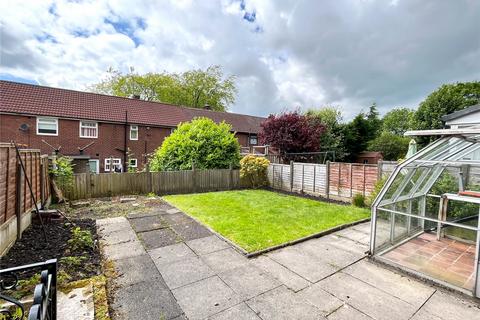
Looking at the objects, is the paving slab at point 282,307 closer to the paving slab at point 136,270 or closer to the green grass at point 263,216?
the green grass at point 263,216

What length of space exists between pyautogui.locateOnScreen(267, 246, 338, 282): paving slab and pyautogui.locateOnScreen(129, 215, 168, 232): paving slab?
3.29m

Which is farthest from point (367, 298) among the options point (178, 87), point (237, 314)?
point (178, 87)

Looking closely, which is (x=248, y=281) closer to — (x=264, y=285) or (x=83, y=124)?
(x=264, y=285)

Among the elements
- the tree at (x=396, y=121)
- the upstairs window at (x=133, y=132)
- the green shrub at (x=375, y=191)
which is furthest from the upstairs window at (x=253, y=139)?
the tree at (x=396, y=121)

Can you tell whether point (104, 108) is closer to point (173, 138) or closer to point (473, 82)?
point (173, 138)

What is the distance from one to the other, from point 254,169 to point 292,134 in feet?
15.9

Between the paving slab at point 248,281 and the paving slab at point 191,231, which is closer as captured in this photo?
the paving slab at point 248,281

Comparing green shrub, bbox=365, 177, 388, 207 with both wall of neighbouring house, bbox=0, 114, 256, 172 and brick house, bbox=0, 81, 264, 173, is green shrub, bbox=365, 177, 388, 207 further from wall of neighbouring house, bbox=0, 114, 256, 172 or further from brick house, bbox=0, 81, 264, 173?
brick house, bbox=0, 81, 264, 173

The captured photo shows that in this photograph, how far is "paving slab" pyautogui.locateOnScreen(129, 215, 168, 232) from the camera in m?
6.01

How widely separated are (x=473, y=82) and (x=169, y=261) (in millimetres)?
30971

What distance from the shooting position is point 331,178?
33.0ft

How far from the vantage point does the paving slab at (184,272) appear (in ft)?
11.9

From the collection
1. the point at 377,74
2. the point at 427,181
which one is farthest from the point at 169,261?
the point at 377,74

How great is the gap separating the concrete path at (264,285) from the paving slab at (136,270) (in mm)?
16
